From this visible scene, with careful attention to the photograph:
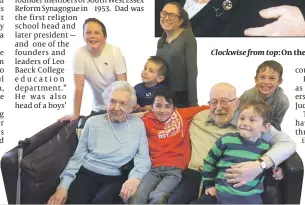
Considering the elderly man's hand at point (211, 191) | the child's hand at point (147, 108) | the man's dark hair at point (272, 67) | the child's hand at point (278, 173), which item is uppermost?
the man's dark hair at point (272, 67)

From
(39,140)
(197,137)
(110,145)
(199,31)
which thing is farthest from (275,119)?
(39,140)

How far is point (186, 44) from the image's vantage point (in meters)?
2.57

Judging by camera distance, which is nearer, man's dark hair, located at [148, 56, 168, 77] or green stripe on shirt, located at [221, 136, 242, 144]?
green stripe on shirt, located at [221, 136, 242, 144]

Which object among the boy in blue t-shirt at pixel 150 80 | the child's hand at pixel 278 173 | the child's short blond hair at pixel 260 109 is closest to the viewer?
the child's short blond hair at pixel 260 109

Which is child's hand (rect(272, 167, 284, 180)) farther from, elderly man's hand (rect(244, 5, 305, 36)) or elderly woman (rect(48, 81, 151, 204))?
elderly man's hand (rect(244, 5, 305, 36))

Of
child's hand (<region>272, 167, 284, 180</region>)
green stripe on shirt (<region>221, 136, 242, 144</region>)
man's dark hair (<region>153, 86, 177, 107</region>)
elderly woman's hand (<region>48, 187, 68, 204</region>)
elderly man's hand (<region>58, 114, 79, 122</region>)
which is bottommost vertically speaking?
elderly woman's hand (<region>48, 187, 68, 204</region>)

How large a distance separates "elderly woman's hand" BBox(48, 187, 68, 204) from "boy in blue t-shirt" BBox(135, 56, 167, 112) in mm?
590

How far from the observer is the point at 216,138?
2199 mm

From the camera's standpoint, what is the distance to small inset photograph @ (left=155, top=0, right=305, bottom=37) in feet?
8.51

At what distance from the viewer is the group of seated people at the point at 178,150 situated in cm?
198

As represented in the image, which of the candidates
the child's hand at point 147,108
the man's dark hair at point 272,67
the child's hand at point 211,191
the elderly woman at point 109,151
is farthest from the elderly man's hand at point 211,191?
the man's dark hair at point 272,67

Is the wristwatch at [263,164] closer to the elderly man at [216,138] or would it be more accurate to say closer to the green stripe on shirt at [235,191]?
the elderly man at [216,138]

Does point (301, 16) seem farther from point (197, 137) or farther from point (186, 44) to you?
point (197, 137)

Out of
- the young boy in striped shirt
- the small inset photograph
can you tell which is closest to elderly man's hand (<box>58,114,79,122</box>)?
the small inset photograph
